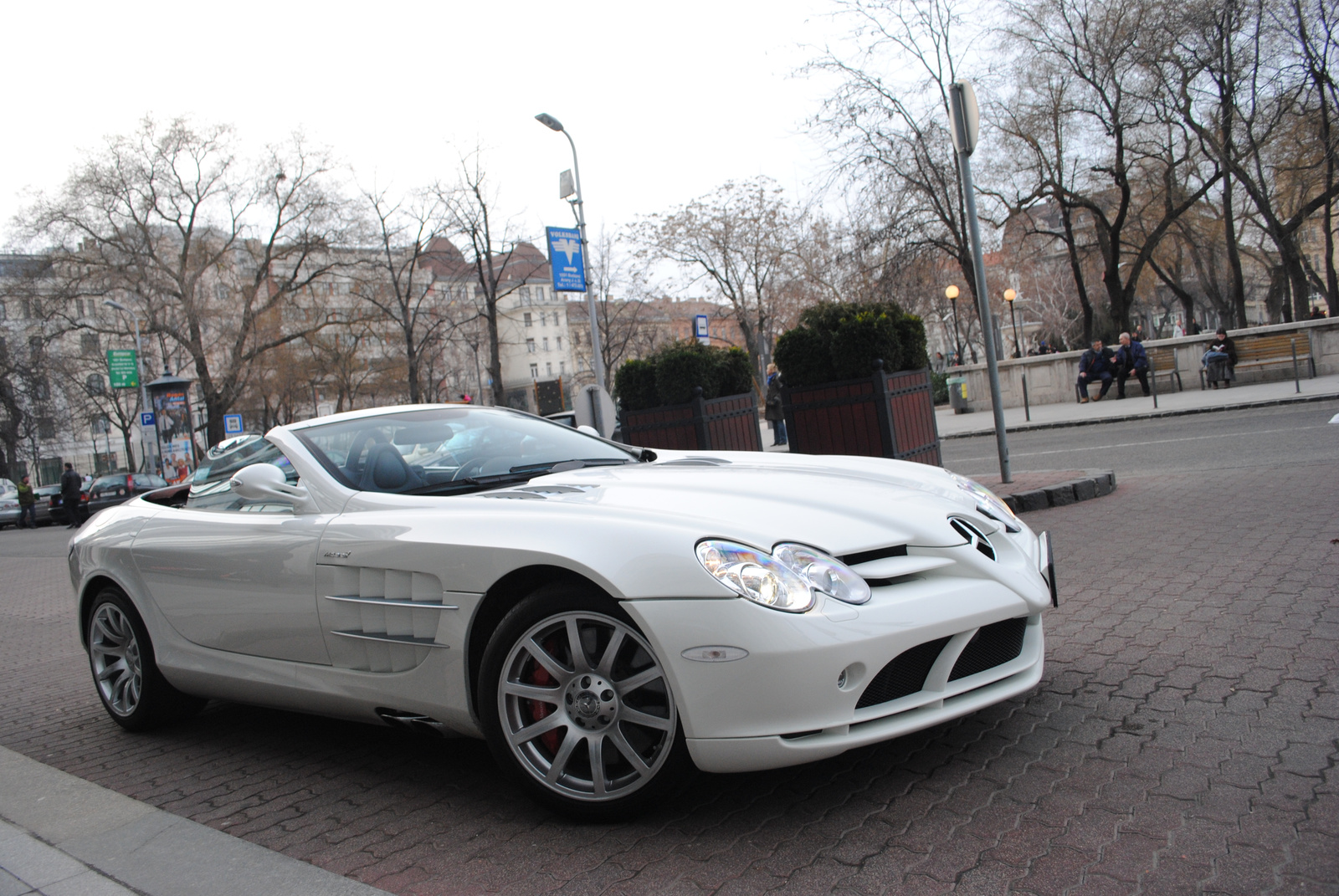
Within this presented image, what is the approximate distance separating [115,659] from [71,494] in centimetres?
3081

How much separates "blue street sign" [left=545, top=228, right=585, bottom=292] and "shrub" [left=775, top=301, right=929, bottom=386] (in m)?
7.02

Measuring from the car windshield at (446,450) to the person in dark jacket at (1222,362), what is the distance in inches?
798

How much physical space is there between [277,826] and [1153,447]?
449 inches

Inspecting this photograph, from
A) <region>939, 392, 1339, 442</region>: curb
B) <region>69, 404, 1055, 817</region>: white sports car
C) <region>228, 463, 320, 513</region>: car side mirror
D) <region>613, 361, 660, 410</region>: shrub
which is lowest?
<region>939, 392, 1339, 442</region>: curb

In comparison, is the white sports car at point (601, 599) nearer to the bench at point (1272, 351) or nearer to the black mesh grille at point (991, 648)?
the black mesh grille at point (991, 648)

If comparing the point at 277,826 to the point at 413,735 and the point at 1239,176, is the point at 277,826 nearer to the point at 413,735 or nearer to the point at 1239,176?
the point at 413,735

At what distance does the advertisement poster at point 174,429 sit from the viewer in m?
33.6

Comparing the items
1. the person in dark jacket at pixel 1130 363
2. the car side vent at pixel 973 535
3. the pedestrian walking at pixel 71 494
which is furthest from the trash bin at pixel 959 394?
the pedestrian walking at pixel 71 494

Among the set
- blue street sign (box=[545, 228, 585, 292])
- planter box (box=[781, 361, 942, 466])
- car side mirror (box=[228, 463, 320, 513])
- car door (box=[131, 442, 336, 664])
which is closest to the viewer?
car door (box=[131, 442, 336, 664])

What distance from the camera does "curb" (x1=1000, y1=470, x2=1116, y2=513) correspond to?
8367 mm

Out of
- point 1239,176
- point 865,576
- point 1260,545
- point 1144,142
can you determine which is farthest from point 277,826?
point 1144,142

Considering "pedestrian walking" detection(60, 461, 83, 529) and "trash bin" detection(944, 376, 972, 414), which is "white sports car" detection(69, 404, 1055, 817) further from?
"pedestrian walking" detection(60, 461, 83, 529)

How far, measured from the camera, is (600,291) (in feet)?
167

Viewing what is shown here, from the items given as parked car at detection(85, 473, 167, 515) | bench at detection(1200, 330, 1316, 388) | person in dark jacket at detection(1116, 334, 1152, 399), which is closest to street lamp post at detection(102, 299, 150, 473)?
parked car at detection(85, 473, 167, 515)
